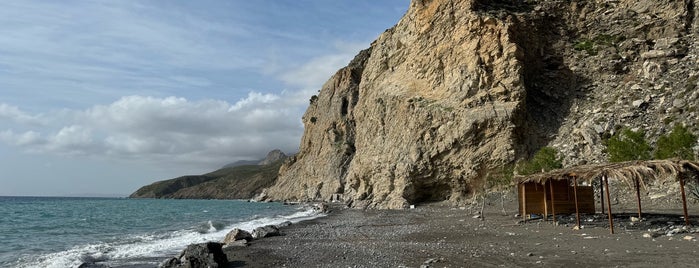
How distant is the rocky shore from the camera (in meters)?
12.1

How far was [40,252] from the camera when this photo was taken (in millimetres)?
20594

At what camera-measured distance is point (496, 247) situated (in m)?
15.1

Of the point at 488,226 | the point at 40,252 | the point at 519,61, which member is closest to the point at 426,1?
the point at 519,61

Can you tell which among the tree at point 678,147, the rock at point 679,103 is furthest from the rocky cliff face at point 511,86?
the tree at point 678,147

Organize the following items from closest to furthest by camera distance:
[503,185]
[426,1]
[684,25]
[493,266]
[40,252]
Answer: [493,266] < [40,252] < [503,185] < [684,25] < [426,1]

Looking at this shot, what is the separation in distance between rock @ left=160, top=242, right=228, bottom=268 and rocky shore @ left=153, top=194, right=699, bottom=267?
60 cm

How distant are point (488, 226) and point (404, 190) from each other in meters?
26.1

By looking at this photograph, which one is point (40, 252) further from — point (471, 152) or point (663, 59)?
point (663, 59)

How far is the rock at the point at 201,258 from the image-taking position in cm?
1348

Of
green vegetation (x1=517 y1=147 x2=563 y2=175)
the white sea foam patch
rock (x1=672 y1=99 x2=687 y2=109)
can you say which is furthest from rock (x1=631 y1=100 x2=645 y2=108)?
the white sea foam patch

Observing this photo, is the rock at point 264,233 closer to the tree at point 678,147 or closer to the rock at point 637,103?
the tree at point 678,147

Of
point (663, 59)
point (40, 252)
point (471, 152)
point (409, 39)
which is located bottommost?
point (40, 252)

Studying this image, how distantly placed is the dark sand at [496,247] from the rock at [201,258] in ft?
2.15

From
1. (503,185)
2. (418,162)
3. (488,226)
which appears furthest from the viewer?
(418,162)
